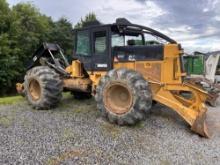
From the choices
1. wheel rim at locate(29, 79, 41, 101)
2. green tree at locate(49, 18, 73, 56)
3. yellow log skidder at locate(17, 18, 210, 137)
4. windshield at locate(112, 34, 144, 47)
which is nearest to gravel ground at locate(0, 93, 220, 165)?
yellow log skidder at locate(17, 18, 210, 137)

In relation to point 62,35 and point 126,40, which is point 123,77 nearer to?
point 126,40

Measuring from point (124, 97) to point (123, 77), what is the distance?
0.52 meters

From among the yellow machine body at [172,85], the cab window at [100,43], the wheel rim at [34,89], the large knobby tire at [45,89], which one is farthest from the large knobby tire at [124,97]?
the wheel rim at [34,89]

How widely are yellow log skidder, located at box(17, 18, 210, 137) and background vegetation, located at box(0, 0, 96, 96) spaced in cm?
1202

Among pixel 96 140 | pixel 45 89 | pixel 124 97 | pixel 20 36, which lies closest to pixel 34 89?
pixel 45 89

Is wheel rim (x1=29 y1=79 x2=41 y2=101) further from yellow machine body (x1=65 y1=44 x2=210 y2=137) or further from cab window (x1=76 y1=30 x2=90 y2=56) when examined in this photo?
yellow machine body (x1=65 y1=44 x2=210 y2=137)

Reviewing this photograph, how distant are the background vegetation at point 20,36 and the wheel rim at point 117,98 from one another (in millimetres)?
13636

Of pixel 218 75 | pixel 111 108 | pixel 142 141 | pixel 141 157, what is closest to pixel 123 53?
pixel 111 108

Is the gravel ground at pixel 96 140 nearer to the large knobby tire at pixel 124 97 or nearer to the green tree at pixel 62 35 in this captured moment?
the large knobby tire at pixel 124 97

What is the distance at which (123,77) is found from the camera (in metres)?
6.75

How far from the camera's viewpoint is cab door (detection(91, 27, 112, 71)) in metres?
7.57

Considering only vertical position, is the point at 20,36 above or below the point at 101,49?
above

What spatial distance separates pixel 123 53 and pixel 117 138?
8.02 feet

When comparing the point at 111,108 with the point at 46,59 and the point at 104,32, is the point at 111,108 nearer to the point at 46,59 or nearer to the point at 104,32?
the point at 104,32
